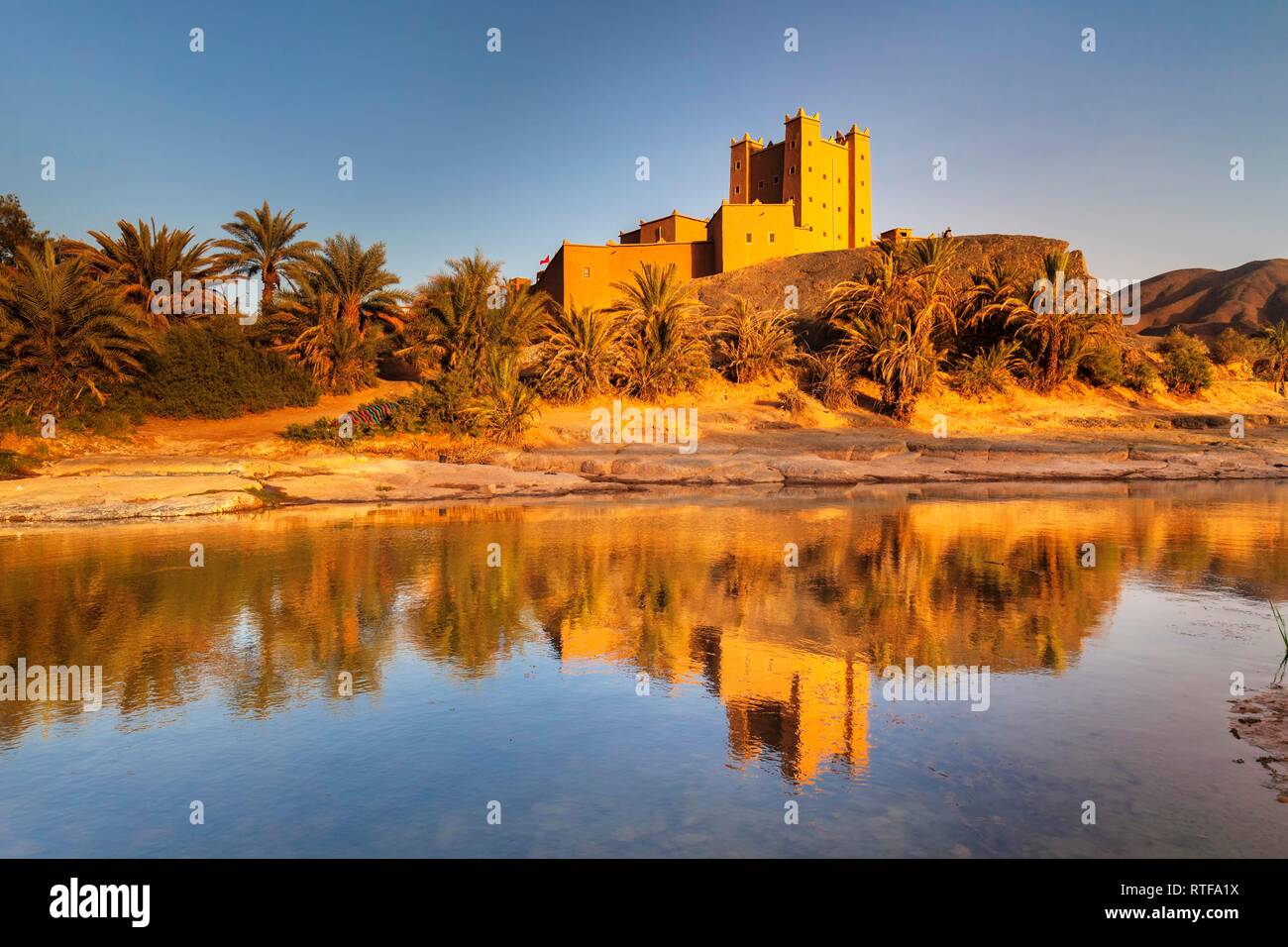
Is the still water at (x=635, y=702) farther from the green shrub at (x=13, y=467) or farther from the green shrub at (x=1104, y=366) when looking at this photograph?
the green shrub at (x=1104, y=366)

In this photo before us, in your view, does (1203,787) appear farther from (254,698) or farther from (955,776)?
(254,698)

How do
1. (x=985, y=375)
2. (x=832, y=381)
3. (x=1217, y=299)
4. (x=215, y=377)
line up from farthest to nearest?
(x=1217, y=299) < (x=985, y=375) < (x=832, y=381) < (x=215, y=377)

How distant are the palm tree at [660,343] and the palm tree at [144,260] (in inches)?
565

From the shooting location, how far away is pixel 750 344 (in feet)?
81.0

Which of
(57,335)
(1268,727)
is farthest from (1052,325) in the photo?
(57,335)

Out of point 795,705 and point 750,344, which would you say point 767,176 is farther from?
point 795,705

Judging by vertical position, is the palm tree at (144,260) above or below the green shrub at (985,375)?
above

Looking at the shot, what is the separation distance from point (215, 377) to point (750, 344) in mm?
15165

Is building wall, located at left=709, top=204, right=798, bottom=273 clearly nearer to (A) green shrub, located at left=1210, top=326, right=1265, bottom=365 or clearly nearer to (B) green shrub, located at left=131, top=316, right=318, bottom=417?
(A) green shrub, located at left=1210, top=326, right=1265, bottom=365

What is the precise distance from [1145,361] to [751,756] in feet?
95.1

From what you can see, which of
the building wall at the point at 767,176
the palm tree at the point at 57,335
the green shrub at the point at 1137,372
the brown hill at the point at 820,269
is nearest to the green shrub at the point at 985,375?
the green shrub at the point at 1137,372

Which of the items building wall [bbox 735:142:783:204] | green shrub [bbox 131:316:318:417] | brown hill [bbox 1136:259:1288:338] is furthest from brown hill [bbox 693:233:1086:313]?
brown hill [bbox 1136:259:1288:338]

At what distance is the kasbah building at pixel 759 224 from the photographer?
4319 centimetres

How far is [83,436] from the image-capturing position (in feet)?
58.6
